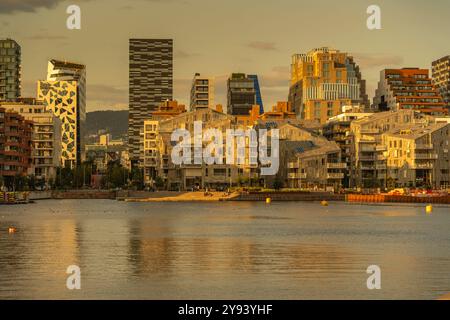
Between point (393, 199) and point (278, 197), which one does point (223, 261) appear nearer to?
point (393, 199)

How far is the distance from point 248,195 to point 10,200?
173ft

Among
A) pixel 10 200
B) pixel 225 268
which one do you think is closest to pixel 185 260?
pixel 225 268

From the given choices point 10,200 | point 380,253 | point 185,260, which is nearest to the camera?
point 185,260

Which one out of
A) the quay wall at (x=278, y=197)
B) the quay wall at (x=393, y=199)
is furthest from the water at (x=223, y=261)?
the quay wall at (x=278, y=197)

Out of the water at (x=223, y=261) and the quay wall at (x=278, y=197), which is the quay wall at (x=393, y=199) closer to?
the quay wall at (x=278, y=197)

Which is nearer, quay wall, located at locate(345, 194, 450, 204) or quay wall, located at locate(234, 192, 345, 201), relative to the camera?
quay wall, located at locate(345, 194, 450, 204)

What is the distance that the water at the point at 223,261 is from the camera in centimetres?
4300

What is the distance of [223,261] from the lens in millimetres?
56375

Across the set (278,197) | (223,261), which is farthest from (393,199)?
(223,261)

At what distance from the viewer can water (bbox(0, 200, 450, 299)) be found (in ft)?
141

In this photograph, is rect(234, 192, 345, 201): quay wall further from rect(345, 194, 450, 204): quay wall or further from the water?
the water

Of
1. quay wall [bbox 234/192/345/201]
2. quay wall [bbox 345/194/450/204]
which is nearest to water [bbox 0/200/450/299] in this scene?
quay wall [bbox 345/194/450/204]
